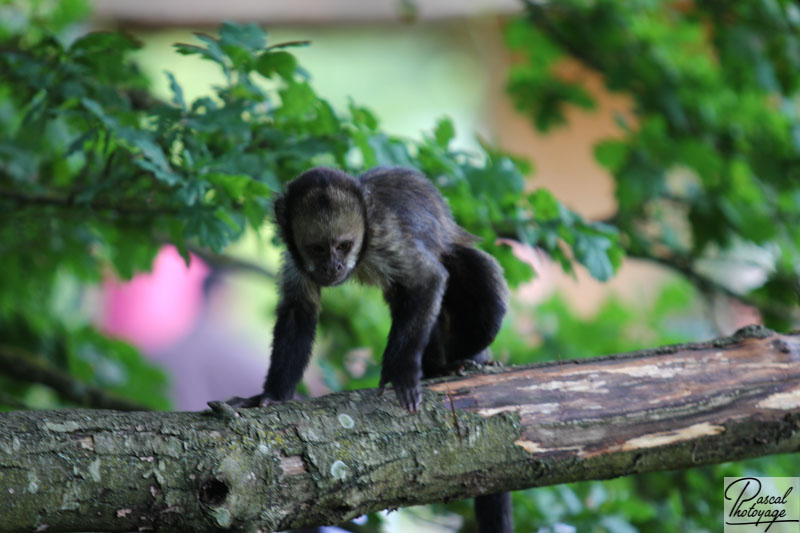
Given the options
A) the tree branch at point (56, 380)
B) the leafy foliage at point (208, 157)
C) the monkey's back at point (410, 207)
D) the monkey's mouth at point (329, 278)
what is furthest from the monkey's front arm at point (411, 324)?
the tree branch at point (56, 380)

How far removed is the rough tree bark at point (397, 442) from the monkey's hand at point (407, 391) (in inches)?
1.6

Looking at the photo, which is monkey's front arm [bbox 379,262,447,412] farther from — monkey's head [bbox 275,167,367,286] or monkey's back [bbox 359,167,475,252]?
monkey's head [bbox 275,167,367,286]

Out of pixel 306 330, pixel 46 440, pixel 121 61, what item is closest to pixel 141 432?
pixel 46 440

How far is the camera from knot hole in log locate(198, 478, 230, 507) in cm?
252

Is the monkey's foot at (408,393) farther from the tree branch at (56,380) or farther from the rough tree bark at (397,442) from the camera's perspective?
the tree branch at (56,380)

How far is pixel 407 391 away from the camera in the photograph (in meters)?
3.04

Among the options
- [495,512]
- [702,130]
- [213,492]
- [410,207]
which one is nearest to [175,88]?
[410,207]

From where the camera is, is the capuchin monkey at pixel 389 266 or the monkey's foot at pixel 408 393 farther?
the capuchin monkey at pixel 389 266

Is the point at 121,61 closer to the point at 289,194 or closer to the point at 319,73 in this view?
the point at 289,194

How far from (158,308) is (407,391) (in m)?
9.85

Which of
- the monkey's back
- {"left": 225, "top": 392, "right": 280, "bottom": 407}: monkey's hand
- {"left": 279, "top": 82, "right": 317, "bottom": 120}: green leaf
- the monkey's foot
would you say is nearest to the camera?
the monkey's foot

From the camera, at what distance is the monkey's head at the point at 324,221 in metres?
3.62

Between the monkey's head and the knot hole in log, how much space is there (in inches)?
52.1

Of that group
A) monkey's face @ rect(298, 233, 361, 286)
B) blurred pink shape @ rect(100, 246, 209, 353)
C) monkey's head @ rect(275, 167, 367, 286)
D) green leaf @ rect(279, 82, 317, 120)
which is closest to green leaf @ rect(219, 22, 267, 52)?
green leaf @ rect(279, 82, 317, 120)
